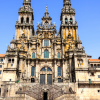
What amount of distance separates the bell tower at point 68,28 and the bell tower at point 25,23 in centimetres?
1224

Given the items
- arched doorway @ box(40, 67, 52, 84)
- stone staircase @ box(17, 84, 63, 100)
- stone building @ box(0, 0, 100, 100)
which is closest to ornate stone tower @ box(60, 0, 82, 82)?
stone building @ box(0, 0, 100, 100)

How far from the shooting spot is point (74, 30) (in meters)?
58.2

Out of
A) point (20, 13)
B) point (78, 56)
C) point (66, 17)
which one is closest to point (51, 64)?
point (78, 56)

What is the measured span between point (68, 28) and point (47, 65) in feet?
54.9

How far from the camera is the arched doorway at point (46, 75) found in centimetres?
5088

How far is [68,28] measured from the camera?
5838 cm

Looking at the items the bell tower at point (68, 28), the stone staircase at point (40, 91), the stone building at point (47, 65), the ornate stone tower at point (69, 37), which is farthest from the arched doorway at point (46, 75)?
the bell tower at point (68, 28)

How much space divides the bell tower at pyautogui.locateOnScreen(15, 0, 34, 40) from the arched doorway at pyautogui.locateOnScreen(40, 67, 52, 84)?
13752 mm

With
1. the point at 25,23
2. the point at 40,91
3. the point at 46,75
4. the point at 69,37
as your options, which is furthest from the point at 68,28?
the point at 40,91

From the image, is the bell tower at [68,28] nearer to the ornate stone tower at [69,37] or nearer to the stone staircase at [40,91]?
the ornate stone tower at [69,37]

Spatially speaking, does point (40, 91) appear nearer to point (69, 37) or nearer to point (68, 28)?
point (69, 37)

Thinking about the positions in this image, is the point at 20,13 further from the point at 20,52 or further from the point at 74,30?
the point at 74,30

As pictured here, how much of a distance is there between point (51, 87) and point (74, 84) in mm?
7119

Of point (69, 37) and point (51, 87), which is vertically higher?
point (69, 37)
